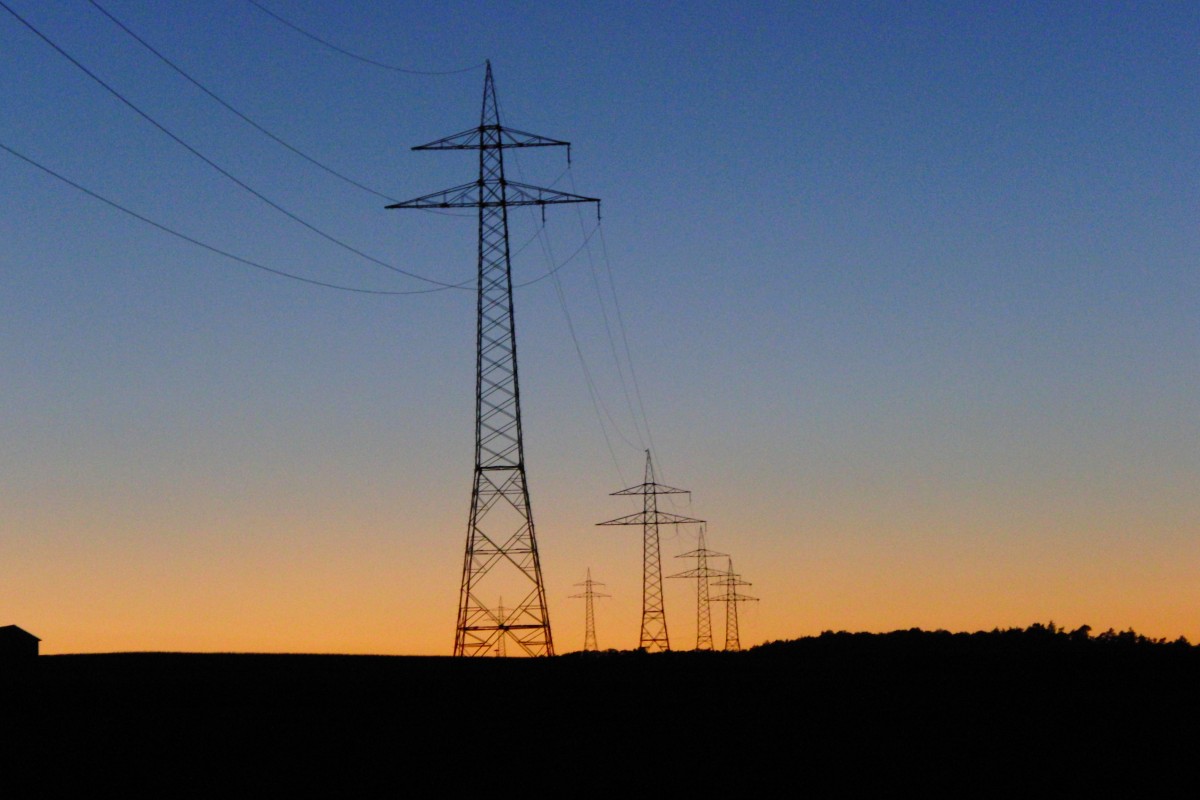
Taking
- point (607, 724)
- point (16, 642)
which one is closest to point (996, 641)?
point (607, 724)

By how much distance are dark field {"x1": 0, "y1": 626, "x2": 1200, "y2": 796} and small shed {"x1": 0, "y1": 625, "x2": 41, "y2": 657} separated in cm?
2607

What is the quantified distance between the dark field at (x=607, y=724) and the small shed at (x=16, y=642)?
26.1 m

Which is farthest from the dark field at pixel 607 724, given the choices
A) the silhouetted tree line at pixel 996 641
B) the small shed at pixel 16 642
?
the small shed at pixel 16 642

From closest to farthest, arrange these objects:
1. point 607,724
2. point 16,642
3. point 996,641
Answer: point 607,724 < point 996,641 < point 16,642

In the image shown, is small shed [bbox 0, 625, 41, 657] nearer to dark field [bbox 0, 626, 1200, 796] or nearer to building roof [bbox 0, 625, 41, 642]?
building roof [bbox 0, 625, 41, 642]

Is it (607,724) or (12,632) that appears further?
(12,632)

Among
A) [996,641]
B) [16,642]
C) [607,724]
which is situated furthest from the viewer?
[16,642]

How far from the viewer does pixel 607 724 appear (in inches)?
1384

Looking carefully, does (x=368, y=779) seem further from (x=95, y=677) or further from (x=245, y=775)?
(x=95, y=677)

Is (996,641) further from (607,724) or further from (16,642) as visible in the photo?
(16,642)

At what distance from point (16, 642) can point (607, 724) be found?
51.4 m

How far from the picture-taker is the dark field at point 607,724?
2939 cm

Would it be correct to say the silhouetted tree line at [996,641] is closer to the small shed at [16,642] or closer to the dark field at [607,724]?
the dark field at [607,724]

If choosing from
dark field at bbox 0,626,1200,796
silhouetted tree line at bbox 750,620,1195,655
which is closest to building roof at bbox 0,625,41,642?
dark field at bbox 0,626,1200,796
